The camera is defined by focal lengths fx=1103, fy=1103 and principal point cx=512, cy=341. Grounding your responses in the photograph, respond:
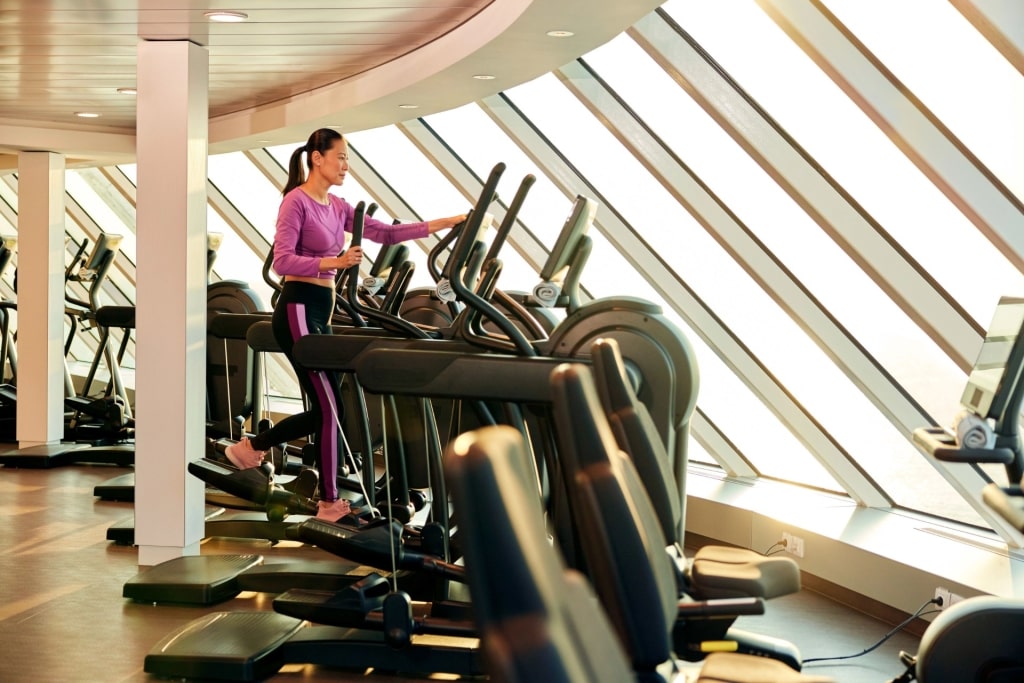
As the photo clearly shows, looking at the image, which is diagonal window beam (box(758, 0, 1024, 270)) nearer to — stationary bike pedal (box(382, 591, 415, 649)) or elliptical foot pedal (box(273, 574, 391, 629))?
stationary bike pedal (box(382, 591, 415, 649))

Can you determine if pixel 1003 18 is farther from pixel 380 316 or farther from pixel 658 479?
pixel 380 316

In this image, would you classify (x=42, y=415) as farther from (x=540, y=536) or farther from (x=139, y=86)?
(x=540, y=536)

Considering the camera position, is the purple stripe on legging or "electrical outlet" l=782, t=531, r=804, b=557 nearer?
the purple stripe on legging

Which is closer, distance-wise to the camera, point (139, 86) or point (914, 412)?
point (914, 412)

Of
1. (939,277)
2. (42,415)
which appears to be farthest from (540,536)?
(42,415)

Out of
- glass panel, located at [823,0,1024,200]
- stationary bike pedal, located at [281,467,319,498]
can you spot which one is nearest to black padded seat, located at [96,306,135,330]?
stationary bike pedal, located at [281,467,319,498]

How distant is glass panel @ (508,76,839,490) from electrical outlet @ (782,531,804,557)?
2.77 ft

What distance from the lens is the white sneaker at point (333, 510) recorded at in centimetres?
459

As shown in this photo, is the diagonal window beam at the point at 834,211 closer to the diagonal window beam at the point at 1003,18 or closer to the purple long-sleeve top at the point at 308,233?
the diagonal window beam at the point at 1003,18

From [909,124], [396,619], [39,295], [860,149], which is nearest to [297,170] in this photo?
[396,619]

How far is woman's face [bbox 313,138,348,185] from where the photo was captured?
4582 mm

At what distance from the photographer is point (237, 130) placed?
24.1 feet

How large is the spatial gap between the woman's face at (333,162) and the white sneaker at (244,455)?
1468mm

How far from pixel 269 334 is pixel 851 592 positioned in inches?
108
